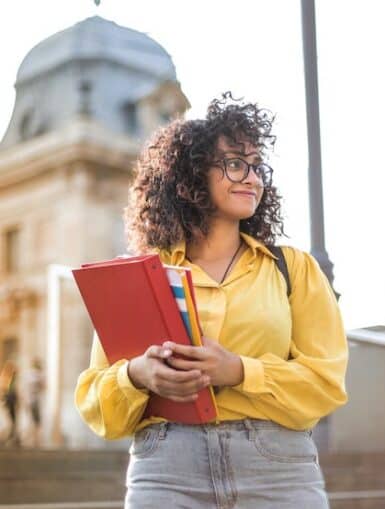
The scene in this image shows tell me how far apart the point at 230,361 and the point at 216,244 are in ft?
1.32

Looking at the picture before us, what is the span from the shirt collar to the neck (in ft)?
0.09

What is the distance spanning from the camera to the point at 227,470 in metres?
2.67

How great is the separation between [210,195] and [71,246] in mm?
24290

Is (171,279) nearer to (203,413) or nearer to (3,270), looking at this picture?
(203,413)

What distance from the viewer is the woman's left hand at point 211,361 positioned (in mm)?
2600

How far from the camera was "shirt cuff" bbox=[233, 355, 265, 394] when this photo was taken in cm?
265

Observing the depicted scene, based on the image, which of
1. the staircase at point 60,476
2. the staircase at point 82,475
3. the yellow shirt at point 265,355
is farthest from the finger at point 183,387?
the staircase at point 60,476

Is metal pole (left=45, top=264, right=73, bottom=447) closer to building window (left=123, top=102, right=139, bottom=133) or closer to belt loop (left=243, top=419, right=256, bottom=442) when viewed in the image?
building window (left=123, top=102, right=139, bottom=133)

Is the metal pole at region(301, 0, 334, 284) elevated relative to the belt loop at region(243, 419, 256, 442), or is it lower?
elevated

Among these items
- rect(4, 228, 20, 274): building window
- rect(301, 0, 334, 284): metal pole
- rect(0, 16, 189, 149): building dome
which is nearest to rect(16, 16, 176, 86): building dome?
rect(0, 16, 189, 149): building dome

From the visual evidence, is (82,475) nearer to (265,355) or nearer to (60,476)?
(60,476)

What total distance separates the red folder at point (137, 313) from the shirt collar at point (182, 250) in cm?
22

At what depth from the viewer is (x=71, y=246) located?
1066 inches

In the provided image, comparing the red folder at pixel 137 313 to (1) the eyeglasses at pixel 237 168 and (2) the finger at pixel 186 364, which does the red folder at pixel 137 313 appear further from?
(1) the eyeglasses at pixel 237 168
